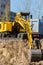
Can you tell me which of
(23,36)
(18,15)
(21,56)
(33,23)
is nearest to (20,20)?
(18,15)

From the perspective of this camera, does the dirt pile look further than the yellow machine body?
No

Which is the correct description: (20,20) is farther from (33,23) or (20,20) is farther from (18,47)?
(33,23)

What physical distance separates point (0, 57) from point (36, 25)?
15613 mm

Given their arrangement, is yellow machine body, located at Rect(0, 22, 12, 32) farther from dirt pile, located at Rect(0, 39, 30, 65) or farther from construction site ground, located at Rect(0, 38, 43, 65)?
construction site ground, located at Rect(0, 38, 43, 65)

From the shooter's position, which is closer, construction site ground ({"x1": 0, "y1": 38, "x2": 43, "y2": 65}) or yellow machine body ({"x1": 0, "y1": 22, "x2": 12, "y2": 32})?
construction site ground ({"x1": 0, "y1": 38, "x2": 43, "y2": 65})

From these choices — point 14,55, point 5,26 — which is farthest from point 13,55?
point 5,26

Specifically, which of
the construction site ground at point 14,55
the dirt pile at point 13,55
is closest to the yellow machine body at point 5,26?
the dirt pile at point 13,55

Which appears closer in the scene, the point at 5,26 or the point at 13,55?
the point at 13,55

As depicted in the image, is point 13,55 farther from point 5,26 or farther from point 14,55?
point 5,26

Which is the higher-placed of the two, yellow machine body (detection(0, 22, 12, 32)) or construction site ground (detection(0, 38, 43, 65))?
yellow machine body (detection(0, 22, 12, 32))

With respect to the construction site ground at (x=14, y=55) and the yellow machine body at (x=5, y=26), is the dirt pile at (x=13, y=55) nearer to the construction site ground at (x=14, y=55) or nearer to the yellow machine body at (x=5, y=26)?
the construction site ground at (x=14, y=55)

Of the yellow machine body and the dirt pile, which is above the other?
the yellow machine body

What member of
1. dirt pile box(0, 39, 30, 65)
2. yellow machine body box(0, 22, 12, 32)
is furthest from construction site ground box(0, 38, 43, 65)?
yellow machine body box(0, 22, 12, 32)

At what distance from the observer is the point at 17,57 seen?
44.3 feet
